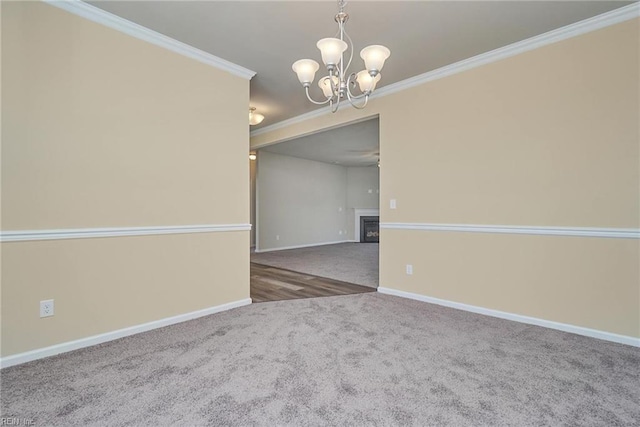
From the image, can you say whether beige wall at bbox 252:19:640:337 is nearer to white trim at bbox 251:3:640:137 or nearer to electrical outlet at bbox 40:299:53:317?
white trim at bbox 251:3:640:137

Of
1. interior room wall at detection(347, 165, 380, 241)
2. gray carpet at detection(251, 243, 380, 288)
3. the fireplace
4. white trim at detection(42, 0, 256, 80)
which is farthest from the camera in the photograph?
interior room wall at detection(347, 165, 380, 241)

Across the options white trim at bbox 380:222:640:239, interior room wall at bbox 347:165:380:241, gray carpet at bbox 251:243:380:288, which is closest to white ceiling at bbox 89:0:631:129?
white trim at bbox 380:222:640:239

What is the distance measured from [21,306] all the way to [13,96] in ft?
4.51

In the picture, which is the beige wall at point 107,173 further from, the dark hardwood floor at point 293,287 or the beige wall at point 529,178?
the beige wall at point 529,178

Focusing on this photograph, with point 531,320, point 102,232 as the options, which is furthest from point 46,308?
point 531,320

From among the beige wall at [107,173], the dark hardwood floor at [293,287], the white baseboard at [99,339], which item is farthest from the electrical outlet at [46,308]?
the dark hardwood floor at [293,287]

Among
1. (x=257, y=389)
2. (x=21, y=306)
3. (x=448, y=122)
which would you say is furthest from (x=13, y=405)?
(x=448, y=122)

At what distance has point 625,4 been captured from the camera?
2.14 meters

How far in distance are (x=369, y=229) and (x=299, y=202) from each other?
266 cm

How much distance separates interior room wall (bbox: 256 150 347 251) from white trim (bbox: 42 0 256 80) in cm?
411

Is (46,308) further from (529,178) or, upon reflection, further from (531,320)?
(529,178)

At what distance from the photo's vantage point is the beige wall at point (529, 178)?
88.9 inches

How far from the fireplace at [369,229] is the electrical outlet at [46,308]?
311 inches

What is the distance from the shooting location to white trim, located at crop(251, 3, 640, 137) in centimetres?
222
